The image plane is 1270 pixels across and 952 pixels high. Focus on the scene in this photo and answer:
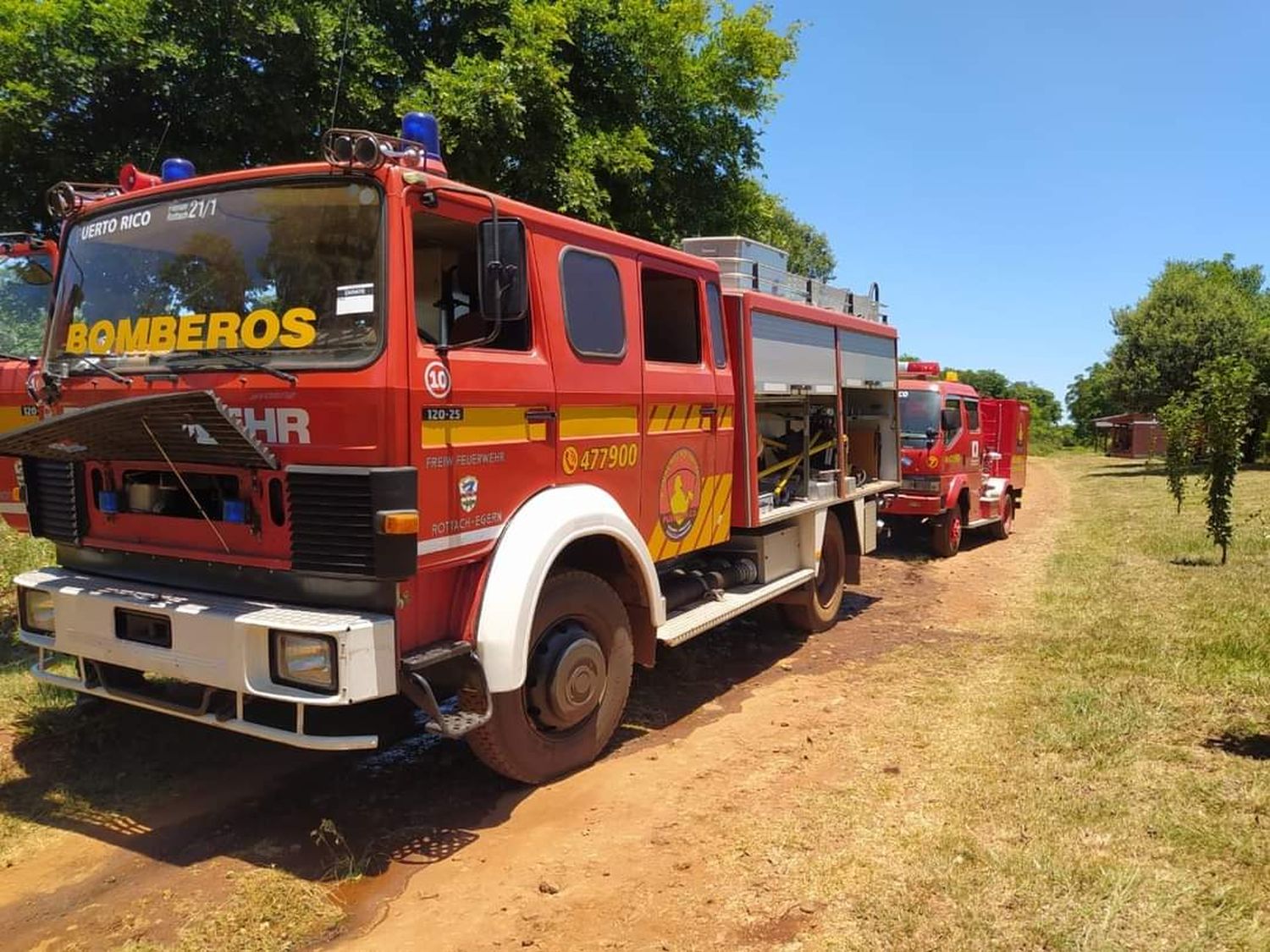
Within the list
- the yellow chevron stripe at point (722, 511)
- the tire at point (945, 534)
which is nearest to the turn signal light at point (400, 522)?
the yellow chevron stripe at point (722, 511)

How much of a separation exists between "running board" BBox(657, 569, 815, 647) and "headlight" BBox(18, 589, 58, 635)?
3.03 metres

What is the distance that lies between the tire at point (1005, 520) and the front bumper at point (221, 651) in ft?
43.7

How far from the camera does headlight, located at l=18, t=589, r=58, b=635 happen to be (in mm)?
4184

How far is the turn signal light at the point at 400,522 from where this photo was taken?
11.2 feet

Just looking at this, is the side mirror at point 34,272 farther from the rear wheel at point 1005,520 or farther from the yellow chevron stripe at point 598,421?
the rear wheel at point 1005,520

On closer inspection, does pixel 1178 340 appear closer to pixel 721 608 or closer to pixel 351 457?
pixel 721 608

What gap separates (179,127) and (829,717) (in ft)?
22.7

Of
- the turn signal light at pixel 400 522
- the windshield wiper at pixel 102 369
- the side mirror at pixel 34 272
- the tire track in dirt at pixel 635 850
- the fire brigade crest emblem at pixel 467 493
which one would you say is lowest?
the tire track in dirt at pixel 635 850

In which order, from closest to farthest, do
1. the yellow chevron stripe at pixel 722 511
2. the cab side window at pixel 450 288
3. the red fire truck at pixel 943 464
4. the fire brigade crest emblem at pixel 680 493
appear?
the cab side window at pixel 450 288 → the fire brigade crest emblem at pixel 680 493 → the yellow chevron stripe at pixel 722 511 → the red fire truck at pixel 943 464

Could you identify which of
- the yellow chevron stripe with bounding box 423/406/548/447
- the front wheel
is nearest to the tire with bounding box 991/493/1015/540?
the front wheel

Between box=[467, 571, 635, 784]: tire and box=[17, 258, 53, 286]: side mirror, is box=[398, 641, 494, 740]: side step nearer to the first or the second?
box=[467, 571, 635, 784]: tire

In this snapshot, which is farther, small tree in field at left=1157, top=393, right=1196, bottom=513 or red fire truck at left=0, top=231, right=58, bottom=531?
small tree in field at left=1157, top=393, right=1196, bottom=513

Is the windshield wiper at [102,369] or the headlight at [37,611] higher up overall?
the windshield wiper at [102,369]

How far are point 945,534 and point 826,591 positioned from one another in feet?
16.8
